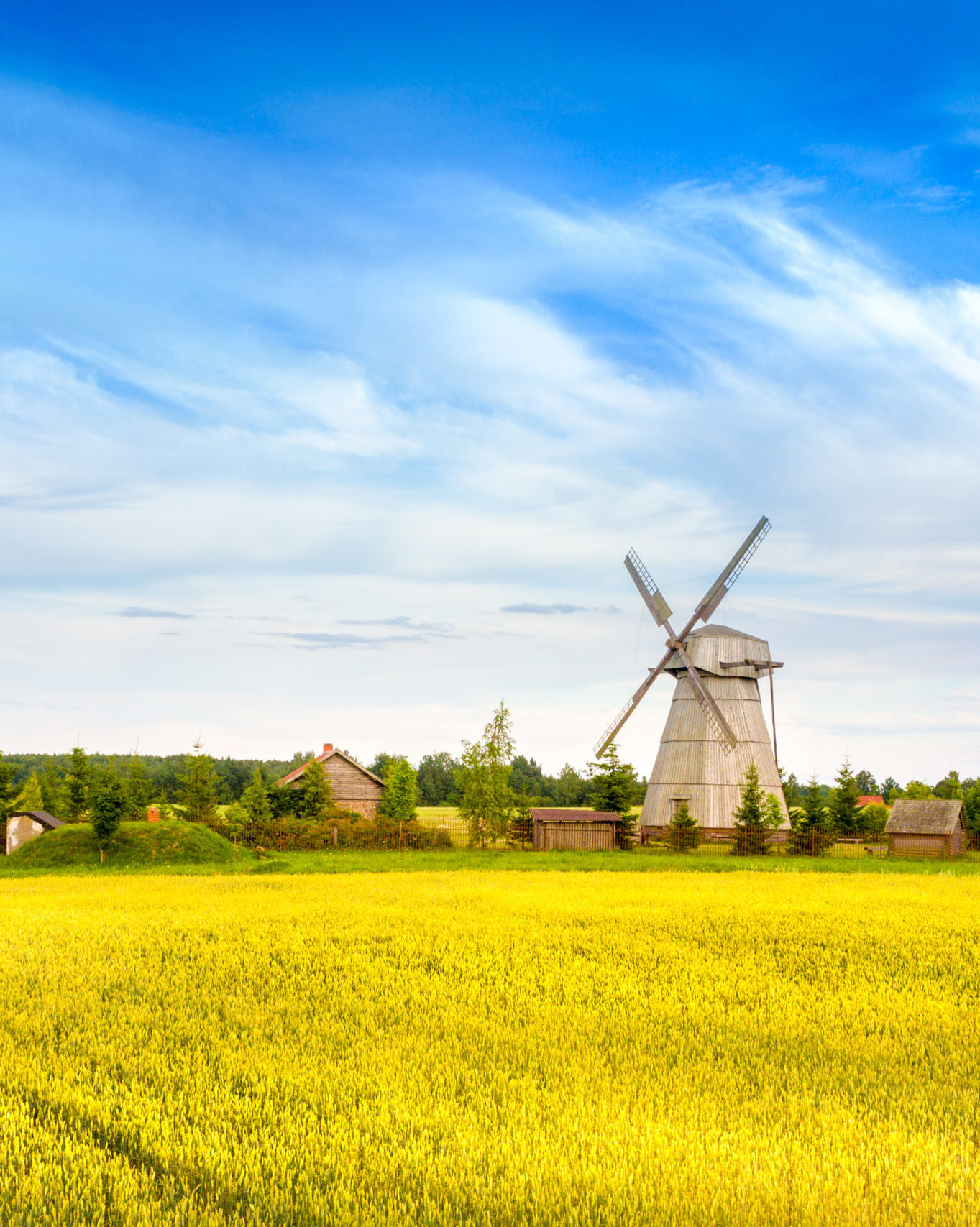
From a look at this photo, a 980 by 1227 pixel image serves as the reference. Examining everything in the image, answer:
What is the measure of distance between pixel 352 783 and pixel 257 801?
926 cm

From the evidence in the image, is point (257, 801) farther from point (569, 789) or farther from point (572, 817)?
point (569, 789)

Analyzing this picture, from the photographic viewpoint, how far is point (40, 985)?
10.9 metres

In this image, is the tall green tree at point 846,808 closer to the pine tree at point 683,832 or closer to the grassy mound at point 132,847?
the pine tree at point 683,832

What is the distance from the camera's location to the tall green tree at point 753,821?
131 ft

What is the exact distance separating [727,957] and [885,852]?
37.6 m

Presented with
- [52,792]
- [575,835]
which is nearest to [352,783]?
[575,835]

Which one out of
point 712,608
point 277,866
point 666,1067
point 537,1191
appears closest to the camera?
point 537,1191

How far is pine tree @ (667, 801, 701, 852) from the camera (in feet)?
138

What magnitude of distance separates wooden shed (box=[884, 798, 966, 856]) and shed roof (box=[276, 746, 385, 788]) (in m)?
30.4

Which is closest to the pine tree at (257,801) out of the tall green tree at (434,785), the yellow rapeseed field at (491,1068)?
the yellow rapeseed field at (491,1068)

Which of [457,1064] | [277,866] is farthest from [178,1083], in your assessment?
[277,866]

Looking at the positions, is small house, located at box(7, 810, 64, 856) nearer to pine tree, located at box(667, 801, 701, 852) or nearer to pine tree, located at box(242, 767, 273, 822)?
pine tree, located at box(242, 767, 273, 822)

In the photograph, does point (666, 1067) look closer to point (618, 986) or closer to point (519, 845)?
point (618, 986)

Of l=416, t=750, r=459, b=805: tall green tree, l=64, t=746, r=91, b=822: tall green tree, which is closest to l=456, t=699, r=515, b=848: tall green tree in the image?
l=64, t=746, r=91, b=822: tall green tree
